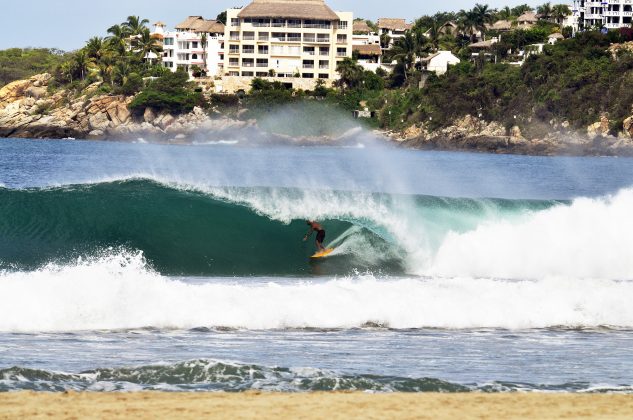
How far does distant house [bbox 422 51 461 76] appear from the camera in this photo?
11881 centimetres

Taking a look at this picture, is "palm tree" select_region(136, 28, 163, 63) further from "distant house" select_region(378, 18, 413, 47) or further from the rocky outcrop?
the rocky outcrop

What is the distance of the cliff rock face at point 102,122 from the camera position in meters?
117

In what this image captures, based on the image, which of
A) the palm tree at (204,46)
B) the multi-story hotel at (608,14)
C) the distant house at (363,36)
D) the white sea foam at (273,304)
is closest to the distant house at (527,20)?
the multi-story hotel at (608,14)

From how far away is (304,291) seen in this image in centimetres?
1572

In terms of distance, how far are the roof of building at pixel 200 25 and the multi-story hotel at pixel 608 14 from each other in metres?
43.8

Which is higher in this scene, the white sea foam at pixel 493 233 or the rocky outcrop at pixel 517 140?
the white sea foam at pixel 493 233

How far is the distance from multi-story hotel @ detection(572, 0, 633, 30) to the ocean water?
341ft

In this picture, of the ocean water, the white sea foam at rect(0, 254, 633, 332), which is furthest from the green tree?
the white sea foam at rect(0, 254, 633, 332)

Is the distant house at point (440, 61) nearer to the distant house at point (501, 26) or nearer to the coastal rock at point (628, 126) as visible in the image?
the distant house at point (501, 26)

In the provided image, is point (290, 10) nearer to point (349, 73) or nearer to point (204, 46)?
point (349, 73)

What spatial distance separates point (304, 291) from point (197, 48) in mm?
114652

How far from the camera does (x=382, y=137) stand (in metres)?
114

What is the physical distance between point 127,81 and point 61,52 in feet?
143

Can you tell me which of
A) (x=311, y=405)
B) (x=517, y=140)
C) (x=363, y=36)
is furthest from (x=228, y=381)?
(x=363, y=36)
